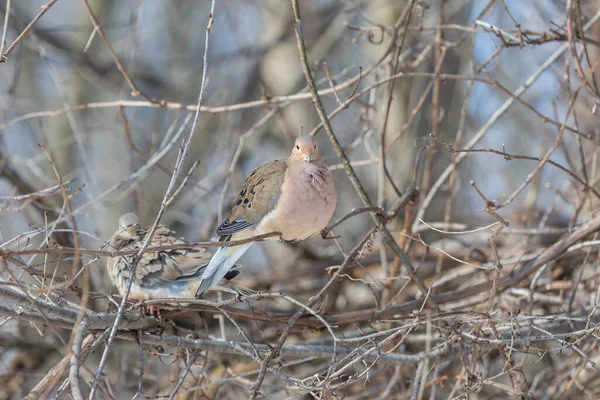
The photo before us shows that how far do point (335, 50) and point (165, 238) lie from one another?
10.6 feet

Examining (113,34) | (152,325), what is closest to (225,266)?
(152,325)

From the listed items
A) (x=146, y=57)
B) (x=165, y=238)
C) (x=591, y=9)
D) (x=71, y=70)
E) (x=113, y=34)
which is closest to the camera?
(x=165, y=238)

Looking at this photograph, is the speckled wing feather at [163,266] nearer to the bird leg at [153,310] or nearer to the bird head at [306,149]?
the bird leg at [153,310]

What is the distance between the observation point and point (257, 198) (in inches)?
113

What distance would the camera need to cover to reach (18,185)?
153 inches

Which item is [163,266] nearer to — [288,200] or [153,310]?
[153,310]

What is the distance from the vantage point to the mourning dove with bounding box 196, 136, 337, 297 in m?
2.67

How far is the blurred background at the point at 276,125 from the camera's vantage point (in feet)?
12.2

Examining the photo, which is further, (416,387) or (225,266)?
(225,266)

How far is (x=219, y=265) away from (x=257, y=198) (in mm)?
425

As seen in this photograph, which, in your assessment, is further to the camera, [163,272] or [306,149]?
[163,272]

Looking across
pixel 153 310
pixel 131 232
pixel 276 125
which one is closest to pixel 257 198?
pixel 153 310

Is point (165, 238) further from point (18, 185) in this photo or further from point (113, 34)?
point (113, 34)

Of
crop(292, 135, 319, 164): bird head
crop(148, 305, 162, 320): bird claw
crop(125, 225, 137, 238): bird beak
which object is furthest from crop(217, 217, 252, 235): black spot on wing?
crop(125, 225, 137, 238): bird beak
